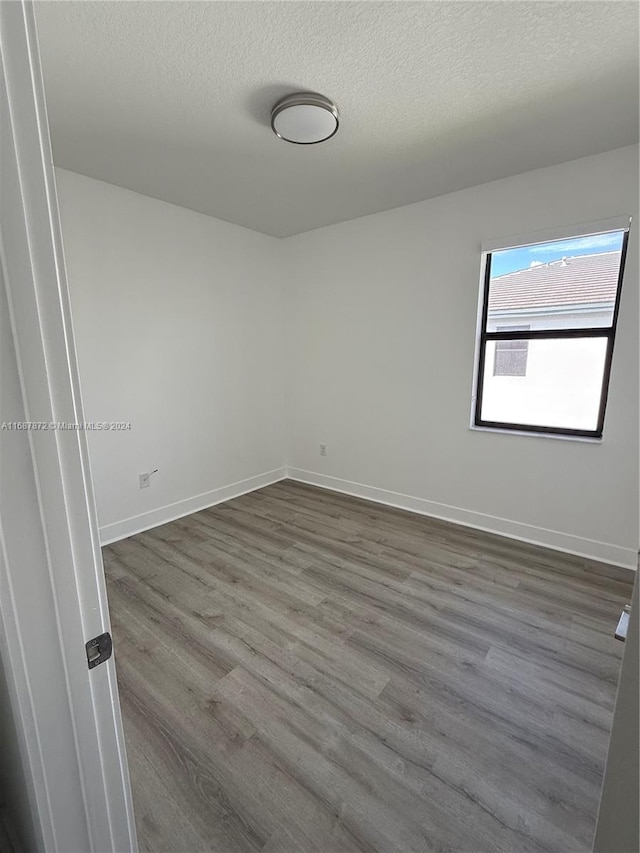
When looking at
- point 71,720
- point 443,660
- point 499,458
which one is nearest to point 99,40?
point 71,720

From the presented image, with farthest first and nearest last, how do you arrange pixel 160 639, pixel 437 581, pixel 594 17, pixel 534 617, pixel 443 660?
1. pixel 437 581
2. pixel 534 617
3. pixel 160 639
4. pixel 443 660
5. pixel 594 17

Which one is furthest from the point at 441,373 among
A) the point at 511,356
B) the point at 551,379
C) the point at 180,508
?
the point at 180,508

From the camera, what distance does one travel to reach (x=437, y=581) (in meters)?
2.50

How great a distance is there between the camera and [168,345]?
10.7 ft

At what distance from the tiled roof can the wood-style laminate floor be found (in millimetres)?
1815

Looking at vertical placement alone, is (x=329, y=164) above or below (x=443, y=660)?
above

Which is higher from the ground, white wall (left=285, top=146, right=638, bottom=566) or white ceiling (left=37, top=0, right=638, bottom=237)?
white ceiling (left=37, top=0, right=638, bottom=237)

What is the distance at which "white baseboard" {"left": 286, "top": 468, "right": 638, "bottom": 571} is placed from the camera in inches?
105

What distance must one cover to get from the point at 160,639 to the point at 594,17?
3.27m

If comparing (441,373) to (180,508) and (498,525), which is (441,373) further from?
(180,508)

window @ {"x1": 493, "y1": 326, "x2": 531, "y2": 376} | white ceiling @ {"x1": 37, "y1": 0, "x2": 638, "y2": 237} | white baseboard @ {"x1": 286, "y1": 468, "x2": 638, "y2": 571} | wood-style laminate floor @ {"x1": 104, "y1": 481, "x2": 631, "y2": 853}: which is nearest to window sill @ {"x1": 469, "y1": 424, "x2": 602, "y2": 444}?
window @ {"x1": 493, "y1": 326, "x2": 531, "y2": 376}

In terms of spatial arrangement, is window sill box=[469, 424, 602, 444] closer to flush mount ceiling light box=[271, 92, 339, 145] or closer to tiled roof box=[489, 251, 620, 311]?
tiled roof box=[489, 251, 620, 311]

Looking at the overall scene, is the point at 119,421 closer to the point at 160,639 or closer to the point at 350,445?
the point at 160,639

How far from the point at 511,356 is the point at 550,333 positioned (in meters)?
0.30
